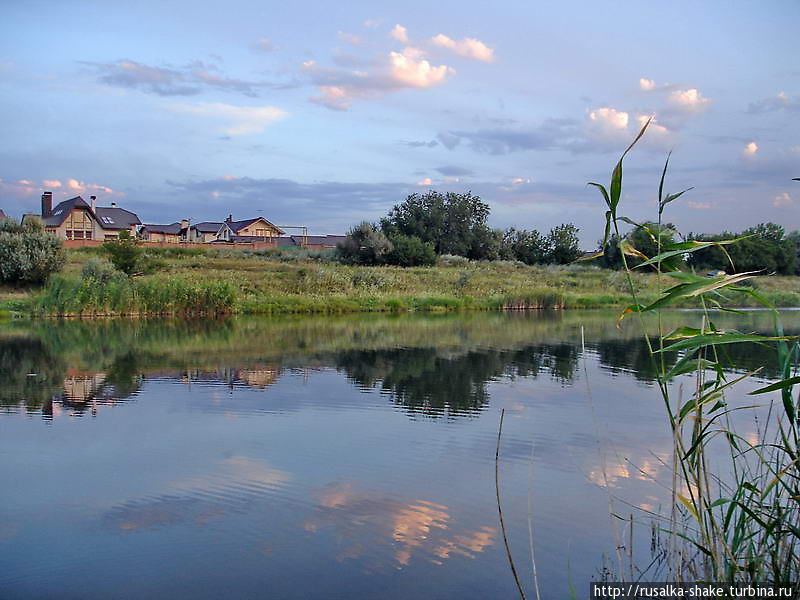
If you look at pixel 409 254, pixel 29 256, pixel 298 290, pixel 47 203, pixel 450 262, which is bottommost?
pixel 298 290

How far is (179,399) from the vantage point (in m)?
9.98

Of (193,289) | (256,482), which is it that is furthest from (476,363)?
(193,289)

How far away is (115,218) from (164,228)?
1333cm

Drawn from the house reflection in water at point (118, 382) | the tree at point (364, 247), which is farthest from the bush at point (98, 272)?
the tree at point (364, 247)

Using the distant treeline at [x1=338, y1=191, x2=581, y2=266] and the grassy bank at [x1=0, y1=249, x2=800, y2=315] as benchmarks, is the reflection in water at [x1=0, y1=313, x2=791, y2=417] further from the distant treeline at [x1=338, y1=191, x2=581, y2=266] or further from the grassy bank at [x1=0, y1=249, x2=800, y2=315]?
the distant treeline at [x1=338, y1=191, x2=581, y2=266]

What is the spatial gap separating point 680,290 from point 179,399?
8563mm

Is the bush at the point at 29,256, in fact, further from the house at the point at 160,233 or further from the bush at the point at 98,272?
the house at the point at 160,233

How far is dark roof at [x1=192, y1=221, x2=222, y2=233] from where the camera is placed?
6938 cm

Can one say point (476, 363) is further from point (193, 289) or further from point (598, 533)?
point (193, 289)

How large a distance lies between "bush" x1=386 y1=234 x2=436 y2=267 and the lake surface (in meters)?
29.2

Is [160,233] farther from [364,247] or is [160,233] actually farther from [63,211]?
[364,247]

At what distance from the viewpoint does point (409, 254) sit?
4294 cm

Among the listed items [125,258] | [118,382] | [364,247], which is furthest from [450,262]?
[118,382]

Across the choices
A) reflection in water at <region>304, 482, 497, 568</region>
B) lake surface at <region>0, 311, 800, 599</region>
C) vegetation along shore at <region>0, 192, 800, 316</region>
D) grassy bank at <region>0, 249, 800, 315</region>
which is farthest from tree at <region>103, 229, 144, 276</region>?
reflection in water at <region>304, 482, 497, 568</region>
